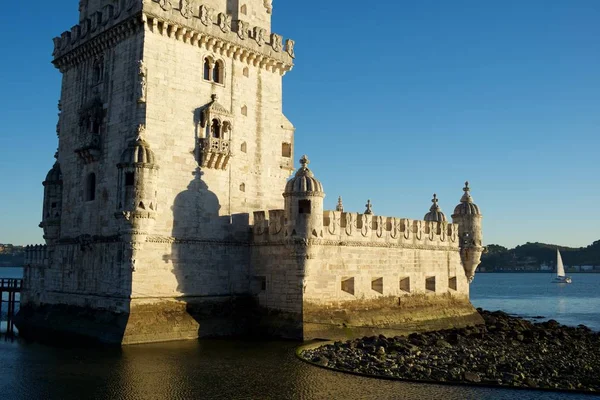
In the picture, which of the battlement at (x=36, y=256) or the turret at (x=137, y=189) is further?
the battlement at (x=36, y=256)

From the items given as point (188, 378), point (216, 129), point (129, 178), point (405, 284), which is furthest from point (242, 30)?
point (188, 378)

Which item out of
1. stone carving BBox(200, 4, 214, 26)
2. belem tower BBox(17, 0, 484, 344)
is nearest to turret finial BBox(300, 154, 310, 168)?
belem tower BBox(17, 0, 484, 344)

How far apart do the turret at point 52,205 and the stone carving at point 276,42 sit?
48.3 feet

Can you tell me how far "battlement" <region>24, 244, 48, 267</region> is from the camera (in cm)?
3575

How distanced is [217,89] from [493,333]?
20.8 meters

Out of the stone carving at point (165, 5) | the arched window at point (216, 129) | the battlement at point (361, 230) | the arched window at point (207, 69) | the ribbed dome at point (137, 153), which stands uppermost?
the stone carving at point (165, 5)

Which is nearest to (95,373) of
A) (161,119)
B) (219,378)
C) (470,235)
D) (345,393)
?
(219,378)

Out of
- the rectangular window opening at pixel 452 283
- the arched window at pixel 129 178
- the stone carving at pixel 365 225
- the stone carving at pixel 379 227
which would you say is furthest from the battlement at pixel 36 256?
the rectangular window opening at pixel 452 283

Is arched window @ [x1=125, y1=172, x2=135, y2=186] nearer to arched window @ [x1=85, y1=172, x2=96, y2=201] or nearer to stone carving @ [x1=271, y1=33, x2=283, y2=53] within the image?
arched window @ [x1=85, y1=172, x2=96, y2=201]

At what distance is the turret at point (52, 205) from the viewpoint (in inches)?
1344

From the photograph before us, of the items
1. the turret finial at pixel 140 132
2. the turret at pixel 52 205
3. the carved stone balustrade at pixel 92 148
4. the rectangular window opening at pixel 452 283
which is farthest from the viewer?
the rectangular window opening at pixel 452 283

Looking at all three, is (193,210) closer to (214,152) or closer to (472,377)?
(214,152)

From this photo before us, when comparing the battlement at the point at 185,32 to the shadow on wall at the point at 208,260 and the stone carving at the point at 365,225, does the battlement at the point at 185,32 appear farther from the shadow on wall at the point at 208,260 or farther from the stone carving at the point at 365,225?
the stone carving at the point at 365,225

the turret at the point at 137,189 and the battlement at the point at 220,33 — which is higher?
the battlement at the point at 220,33
